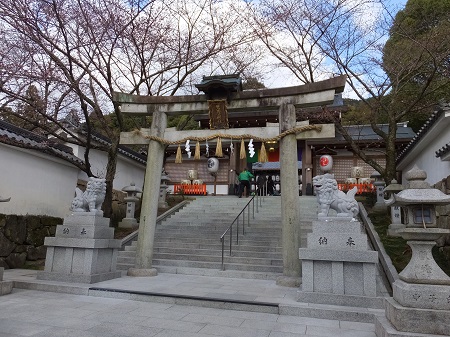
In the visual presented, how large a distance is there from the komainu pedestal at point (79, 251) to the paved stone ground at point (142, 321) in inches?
45.4

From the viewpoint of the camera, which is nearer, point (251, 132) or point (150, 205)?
point (251, 132)

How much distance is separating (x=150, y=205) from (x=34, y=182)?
4866mm

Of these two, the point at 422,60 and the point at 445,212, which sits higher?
→ the point at 422,60

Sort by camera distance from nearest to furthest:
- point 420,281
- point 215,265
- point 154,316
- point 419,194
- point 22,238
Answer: point 420,281 < point 419,194 < point 154,316 < point 215,265 < point 22,238

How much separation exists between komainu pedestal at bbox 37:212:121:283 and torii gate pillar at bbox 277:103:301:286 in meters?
4.28

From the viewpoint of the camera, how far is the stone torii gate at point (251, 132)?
7336 millimetres

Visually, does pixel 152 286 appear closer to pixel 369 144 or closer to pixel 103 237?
pixel 103 237

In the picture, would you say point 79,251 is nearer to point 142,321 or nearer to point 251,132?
point 142,321

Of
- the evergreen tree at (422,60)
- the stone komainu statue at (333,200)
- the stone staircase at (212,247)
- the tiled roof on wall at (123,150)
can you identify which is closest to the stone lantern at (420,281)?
the stone komainu statue at (333,200)

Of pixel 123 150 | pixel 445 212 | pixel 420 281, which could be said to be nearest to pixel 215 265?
pixel 420 281

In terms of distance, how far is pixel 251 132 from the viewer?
817 centimetres

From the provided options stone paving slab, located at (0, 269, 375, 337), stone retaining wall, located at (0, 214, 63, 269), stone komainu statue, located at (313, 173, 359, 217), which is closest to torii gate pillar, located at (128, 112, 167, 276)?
stone paving slab, located at (0, 269, 375, 337)

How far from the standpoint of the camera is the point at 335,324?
4.89 meters

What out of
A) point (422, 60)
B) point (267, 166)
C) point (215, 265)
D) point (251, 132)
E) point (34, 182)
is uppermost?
point (422, 60)
